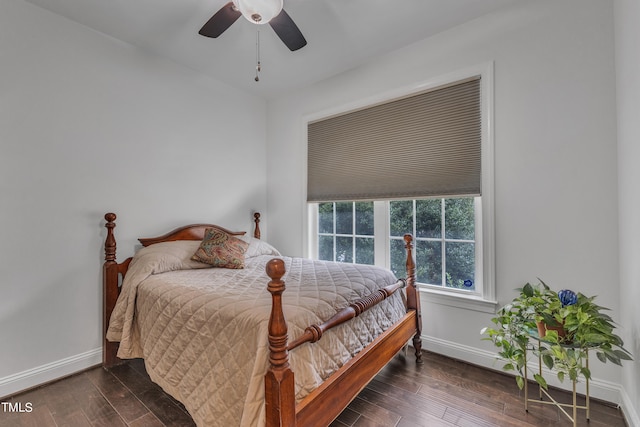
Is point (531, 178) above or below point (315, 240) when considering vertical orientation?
above

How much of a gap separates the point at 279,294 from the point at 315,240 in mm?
2216

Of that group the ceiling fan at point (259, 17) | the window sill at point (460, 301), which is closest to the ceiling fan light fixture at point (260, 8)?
the ceiling fan at point (259, 17)

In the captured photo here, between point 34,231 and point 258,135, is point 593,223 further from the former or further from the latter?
point 34,231

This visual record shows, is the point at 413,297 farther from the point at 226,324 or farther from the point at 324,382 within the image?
the point at 226,324

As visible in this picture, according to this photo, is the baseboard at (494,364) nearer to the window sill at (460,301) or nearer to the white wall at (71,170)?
the window sill at (460,301)

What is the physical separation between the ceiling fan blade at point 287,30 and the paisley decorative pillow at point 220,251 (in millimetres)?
1698

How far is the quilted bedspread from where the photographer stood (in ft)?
4.29

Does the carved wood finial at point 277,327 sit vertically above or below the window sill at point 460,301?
above

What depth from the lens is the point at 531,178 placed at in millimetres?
2059

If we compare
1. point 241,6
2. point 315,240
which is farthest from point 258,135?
point 241,6

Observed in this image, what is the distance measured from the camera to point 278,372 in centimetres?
116

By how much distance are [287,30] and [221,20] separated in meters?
0.41

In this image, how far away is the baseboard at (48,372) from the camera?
1.94 meters

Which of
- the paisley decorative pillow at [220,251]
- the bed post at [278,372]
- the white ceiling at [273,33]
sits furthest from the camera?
the paisley decorative pillow at [220,251]
